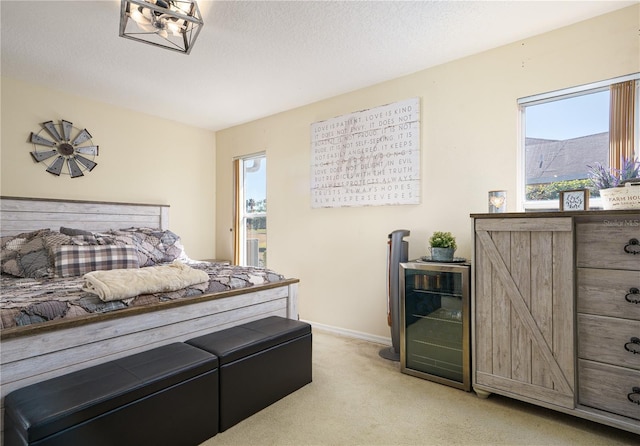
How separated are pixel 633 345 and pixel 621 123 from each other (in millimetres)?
1382

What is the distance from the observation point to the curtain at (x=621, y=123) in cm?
213

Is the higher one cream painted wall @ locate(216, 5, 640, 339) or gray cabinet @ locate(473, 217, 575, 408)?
cream painted wall @ locate(216, 5, 640, 339)

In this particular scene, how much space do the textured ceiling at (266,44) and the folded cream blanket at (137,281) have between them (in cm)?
164

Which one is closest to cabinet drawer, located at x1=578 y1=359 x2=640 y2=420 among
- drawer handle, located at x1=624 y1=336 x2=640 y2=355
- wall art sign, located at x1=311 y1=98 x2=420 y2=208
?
drawer handle, located at x1=624 y1=336 x2=640 y2=355

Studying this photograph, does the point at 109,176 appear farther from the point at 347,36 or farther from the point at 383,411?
the point at 383,411

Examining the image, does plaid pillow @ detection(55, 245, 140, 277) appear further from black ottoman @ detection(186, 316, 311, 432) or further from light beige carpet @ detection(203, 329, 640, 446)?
light beige carpet @ detection(203, 329, 640, 446)

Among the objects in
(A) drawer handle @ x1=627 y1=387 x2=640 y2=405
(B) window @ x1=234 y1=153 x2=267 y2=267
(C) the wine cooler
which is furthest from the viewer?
(B) window @ x1=234 y1=153 x2=267 y2=267

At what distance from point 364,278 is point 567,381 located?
5.75ft

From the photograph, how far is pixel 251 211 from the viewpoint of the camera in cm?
450

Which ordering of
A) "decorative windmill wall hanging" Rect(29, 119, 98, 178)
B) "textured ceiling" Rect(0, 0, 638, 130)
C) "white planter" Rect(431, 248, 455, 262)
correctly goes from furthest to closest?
"decorative windmill wall hanging" Rect(29, 119, 98, 178), "white planter" Rect(431, 248, 455, 262), "textured ceiling" Rect(0, 0, 638, 130)

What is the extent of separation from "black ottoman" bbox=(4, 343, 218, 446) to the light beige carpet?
229 mm

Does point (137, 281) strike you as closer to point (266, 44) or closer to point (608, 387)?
point (266, 44)

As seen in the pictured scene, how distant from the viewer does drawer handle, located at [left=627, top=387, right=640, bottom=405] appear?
168 cm

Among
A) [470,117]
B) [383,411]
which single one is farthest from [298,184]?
[383,411]
